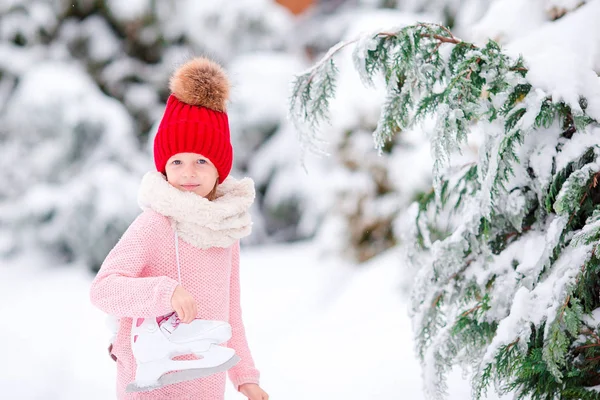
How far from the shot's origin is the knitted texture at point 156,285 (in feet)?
3.66

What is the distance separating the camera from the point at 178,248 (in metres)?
1.25

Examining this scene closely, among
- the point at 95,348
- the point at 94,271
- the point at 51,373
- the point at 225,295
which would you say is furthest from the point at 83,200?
the point at 225,295

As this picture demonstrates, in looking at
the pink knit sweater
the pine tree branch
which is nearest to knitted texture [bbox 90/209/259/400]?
the pink knit sweater

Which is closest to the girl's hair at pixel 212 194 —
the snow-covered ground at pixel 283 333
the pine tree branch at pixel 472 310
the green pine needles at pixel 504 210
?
the green pine needles at pixel 504 210

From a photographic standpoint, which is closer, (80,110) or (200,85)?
(200,85)

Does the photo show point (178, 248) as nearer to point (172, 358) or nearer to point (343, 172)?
point (172, 358)

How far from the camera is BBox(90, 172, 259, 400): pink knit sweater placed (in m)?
1.12

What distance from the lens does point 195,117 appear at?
1281 millimetres

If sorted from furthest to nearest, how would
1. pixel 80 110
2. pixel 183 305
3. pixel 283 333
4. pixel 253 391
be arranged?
pixel 80 110 < pixel 283 333 < pixel 253 391 < pixel 183 305

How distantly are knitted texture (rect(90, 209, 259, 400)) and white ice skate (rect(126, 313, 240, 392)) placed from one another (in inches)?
2.0

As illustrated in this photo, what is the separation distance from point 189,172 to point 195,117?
12 cm

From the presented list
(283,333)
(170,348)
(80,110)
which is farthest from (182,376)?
(80,110)

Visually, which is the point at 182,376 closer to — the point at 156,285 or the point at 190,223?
the point at 156,285

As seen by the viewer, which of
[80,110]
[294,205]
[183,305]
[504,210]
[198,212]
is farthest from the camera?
[294,205]
